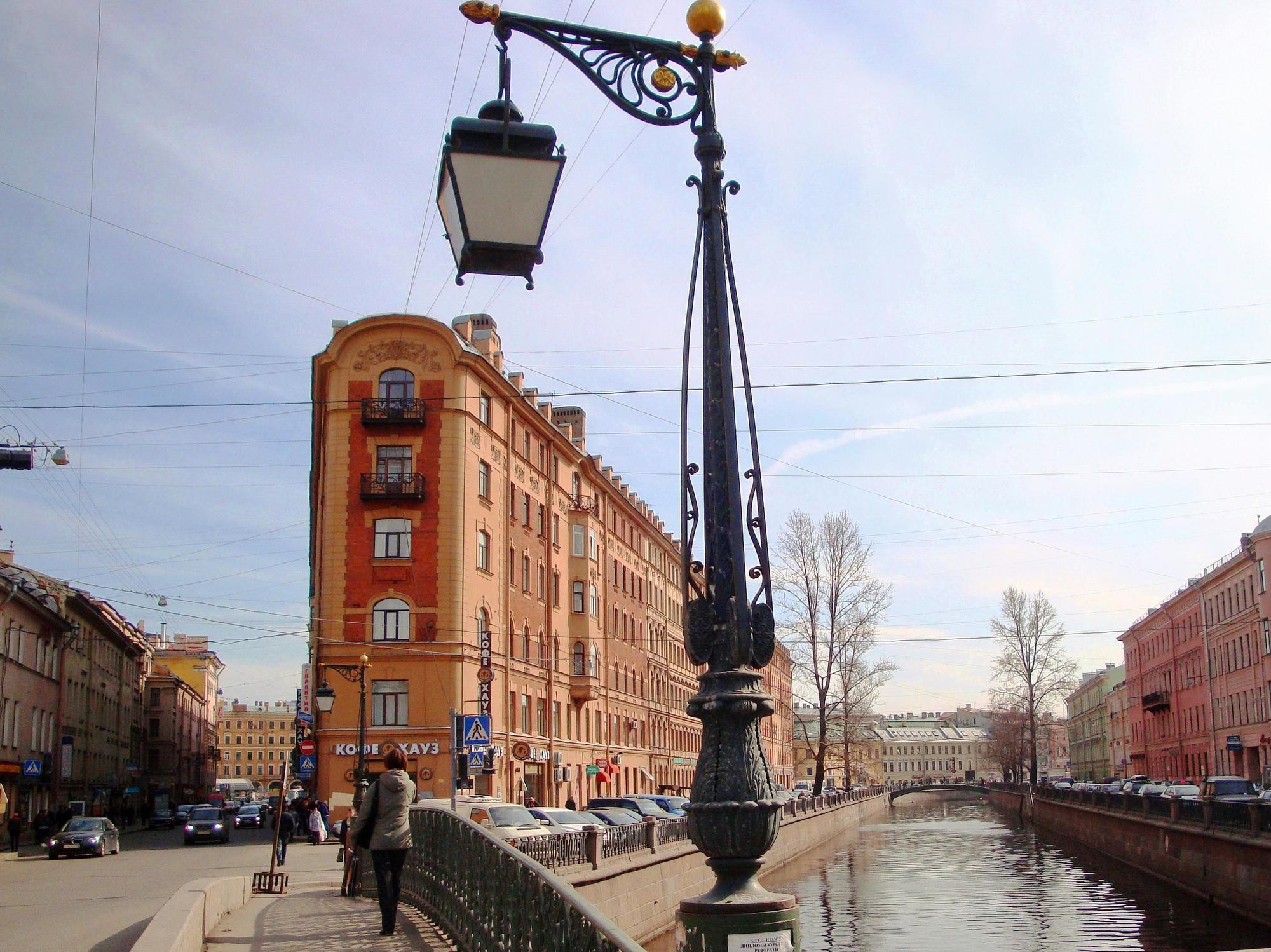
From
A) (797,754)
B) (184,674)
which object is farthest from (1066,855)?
(797,754)

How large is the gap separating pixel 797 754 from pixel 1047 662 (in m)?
100

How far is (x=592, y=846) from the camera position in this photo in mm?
21094

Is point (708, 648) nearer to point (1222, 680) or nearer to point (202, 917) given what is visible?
point (202, 917)

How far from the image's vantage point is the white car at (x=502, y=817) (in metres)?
21.7

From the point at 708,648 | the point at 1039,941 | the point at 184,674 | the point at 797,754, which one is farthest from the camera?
the point at 797,754

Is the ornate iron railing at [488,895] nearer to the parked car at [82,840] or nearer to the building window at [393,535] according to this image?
the parked car at [82,840]

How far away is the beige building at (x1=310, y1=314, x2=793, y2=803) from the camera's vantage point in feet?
133

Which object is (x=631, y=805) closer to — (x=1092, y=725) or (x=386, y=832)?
(x=386, y=832)

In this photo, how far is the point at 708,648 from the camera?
215 inches

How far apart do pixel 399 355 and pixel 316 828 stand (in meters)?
16.3

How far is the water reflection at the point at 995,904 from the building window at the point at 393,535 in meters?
16.7

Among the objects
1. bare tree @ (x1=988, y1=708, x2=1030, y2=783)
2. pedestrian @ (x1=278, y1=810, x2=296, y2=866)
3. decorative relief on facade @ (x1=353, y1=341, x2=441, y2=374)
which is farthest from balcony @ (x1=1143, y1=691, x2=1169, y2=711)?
pedestrian @ (x1=278, y1=810, x2=296, y2=866)

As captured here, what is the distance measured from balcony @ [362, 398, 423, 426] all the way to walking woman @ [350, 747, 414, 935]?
30929 millimetres

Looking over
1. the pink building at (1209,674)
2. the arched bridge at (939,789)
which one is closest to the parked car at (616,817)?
the pink building at (1209,674)
